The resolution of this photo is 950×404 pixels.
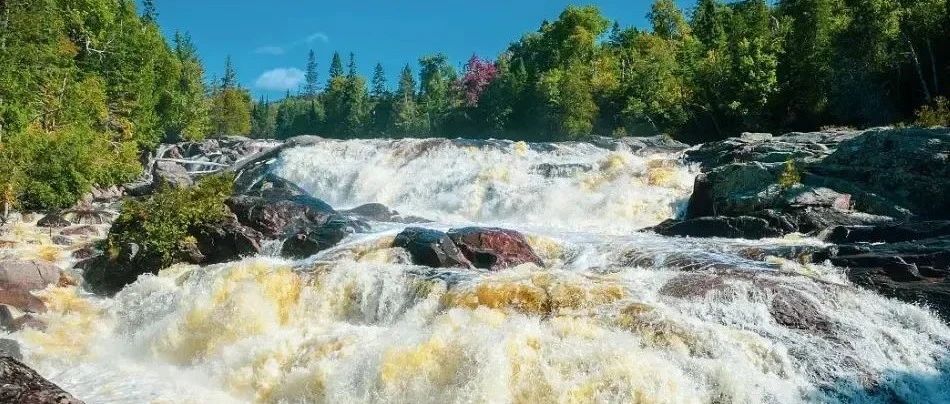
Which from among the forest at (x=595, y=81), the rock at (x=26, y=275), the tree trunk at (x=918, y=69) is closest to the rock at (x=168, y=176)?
the forest at (x=595, y=81)

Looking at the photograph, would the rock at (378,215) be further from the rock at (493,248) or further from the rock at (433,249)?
the rock at (493,248)

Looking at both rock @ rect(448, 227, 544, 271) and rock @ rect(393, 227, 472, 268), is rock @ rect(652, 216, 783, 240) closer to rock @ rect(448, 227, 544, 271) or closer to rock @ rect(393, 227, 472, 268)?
rock @ rect(448, 227, 544, 271)

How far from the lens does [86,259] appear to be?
1741cm

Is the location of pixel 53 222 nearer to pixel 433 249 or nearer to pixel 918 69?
pixel 433 249

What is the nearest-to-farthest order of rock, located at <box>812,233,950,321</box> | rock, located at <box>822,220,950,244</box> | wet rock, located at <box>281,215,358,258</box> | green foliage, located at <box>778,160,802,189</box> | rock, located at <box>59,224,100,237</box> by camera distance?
rock, located at <box>812,233,950,321</box>
rock, located at <box>822,220,950,244</box>
wet rock, located at <box>281,215,358,258</box>
green foliage, located at <box>778,160,802,189</box>
rock, located at <box>59,224,100,237</box>

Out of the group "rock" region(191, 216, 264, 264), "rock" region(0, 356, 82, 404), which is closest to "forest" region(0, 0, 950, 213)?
"rock" region(191, 216, 264, 264)

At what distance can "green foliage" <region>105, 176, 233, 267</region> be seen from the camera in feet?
54.8

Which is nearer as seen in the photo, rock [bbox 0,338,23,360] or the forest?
rock [bbox 0,338,23,360]

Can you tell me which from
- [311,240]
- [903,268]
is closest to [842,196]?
[903,268]

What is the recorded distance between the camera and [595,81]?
4884 centimetres

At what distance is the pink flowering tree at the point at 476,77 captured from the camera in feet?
243

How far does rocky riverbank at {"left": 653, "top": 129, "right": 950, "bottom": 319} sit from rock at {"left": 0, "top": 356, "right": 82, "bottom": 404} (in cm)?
1193

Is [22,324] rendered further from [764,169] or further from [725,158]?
[725,158]

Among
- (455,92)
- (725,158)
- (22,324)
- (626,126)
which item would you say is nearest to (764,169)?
(725,158)
